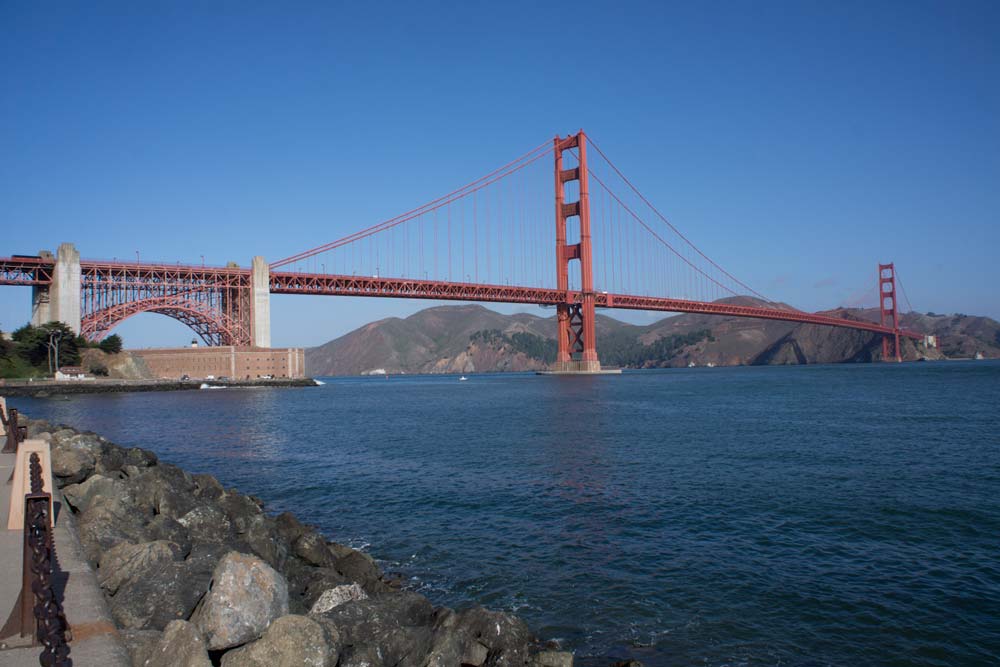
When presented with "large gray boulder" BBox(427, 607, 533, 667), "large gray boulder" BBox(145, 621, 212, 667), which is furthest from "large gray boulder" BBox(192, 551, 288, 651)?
"large gray boulder" BBox(427, 607, 533, 667)

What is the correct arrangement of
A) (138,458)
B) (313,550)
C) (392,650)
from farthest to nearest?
(138,458)
(313,550)
(392,650)

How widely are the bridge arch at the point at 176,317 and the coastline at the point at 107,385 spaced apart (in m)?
5.28

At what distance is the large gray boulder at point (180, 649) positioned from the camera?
14.6ft

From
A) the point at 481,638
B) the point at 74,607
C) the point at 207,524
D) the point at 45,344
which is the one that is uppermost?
the point at 45,344

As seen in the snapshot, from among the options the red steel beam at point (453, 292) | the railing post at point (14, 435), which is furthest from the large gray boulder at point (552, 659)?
the red steel beam at point (453, 292)

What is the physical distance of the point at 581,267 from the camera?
77.4 metres

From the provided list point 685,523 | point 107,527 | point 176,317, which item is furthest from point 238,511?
point 176,317

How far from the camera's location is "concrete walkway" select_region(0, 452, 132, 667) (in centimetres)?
423

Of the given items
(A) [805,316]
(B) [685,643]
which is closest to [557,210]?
(A) [805,316]

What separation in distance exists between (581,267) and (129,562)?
239 feet

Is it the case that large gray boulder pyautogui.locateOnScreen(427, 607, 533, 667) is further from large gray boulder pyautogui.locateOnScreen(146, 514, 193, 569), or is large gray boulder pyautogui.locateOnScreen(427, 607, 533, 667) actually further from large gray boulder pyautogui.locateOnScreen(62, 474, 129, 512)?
large gray boulder pyautogui.locateOnScreen(62, 474, 129, 512)

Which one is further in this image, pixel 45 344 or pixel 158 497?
pixel 45 344

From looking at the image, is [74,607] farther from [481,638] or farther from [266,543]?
[266,543]

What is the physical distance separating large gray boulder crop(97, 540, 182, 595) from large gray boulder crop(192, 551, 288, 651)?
0.95 metres
